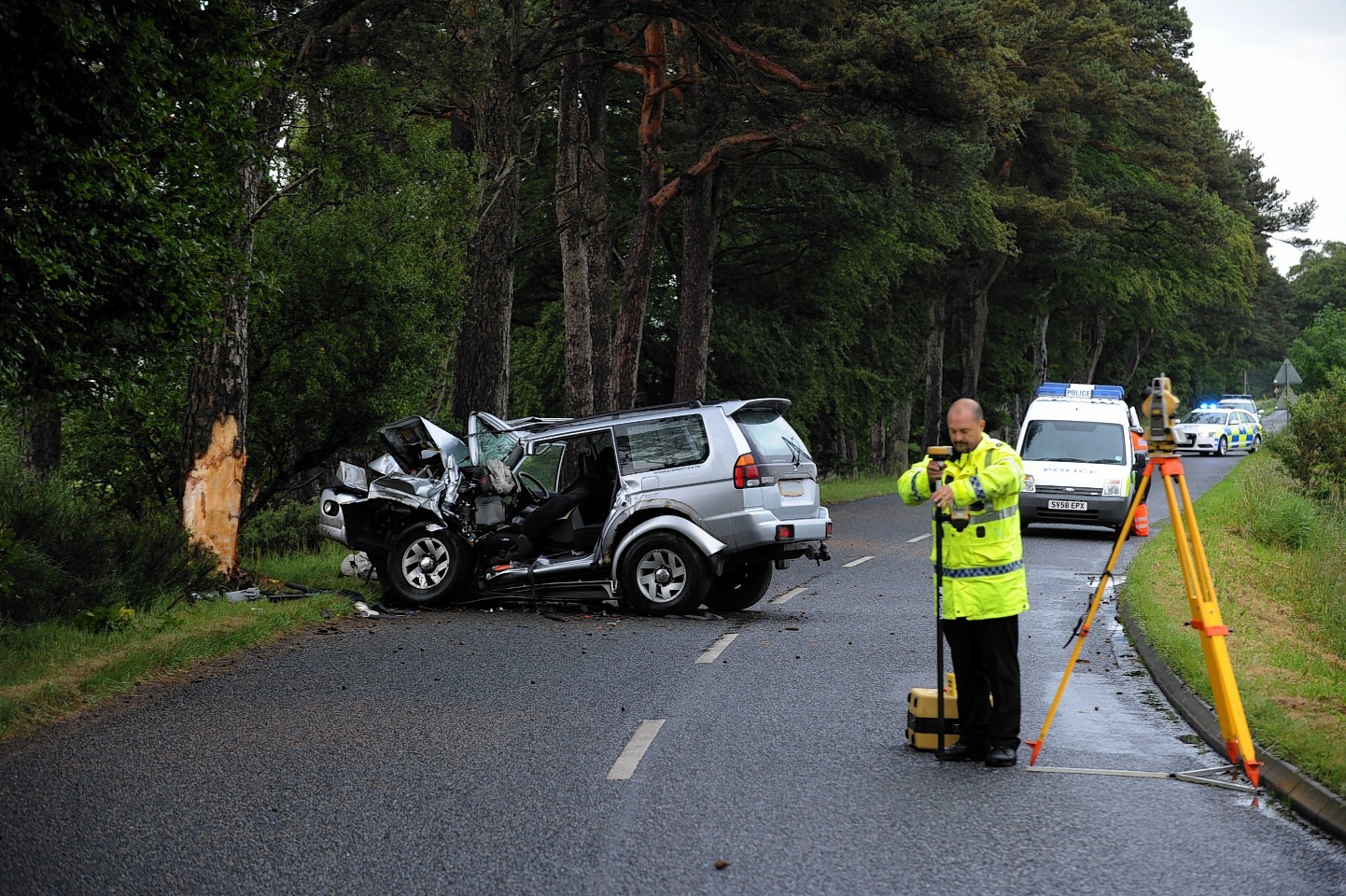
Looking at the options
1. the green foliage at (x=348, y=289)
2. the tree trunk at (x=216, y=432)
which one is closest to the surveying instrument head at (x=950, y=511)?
the tree trunk at (x=216, y=432)

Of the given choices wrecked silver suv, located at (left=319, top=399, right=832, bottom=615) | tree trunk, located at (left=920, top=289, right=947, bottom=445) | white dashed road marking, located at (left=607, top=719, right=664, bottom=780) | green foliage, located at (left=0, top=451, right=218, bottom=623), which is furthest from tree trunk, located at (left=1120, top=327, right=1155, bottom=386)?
white dashed road marking, located at (left=607, top=719, right=664, bottom=780)

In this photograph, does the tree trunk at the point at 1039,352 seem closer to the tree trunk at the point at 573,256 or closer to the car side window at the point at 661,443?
the tree trunk at the point at 573,256

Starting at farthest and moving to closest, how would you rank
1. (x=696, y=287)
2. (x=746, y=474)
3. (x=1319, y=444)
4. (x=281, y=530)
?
1. (x=696, y=287)
2. (x=1319, y=444)
3. (x=281, y=530)
4. (x=746, y=474)

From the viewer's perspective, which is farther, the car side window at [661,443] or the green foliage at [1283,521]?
the green foliage at [1283,521]

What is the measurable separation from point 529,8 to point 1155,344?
179ft

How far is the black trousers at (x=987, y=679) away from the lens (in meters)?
7.50

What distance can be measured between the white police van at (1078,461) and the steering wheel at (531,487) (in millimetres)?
10609

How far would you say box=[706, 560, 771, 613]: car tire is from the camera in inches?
574

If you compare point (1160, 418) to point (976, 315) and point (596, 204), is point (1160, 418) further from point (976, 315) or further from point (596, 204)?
point (976, 315)

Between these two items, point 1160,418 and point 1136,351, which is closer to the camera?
point 1160,418

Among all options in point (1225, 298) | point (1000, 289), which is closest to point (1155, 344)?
point (1225, 298)

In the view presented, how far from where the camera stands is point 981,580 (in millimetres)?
7551

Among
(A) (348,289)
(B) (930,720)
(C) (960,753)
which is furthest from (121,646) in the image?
(A) (348,289)

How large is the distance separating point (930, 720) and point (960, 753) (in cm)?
24
